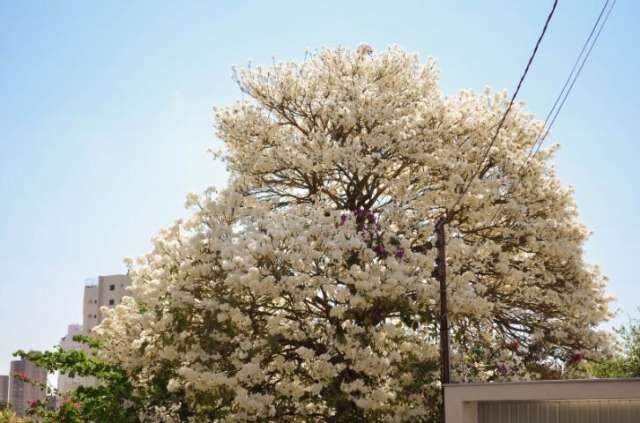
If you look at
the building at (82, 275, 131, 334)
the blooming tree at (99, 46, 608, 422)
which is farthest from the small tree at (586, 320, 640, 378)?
the building at (82, 275, 131, 334)

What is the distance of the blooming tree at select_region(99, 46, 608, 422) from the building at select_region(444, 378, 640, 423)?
12.8 feet

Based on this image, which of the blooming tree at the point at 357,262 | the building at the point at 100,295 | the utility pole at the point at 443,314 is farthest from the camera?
the building at the point at 100,295

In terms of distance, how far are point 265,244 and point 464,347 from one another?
17.1 feet

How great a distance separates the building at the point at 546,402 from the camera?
1309 centimetres

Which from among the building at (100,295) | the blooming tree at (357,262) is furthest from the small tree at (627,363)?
the building at (100,295)

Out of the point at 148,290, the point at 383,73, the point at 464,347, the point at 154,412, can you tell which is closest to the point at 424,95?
the point at 383,73

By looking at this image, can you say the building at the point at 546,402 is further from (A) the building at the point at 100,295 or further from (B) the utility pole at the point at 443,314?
(A) the building at the point at 100,295

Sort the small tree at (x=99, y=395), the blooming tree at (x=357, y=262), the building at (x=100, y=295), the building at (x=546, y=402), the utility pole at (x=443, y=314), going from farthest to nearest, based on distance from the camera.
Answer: the building at (x=100, y=295)
the small tree at (x=99, y=395)
the blooming tree at (x=357, y=262)
the utility pole at (x=443, y=314)
the building at (x=546, y=402)

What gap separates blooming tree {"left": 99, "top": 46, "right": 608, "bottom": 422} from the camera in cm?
1920

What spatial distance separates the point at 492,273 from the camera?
21.9m

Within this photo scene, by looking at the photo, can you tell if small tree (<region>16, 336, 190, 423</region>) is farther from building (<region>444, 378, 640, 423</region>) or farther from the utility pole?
building (<region>444, 378, 640, 423</region>)

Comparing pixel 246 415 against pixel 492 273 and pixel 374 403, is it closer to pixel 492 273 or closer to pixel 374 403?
pixel 374 403

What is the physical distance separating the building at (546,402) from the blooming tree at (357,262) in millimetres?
3912

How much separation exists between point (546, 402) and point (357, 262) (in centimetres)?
678
